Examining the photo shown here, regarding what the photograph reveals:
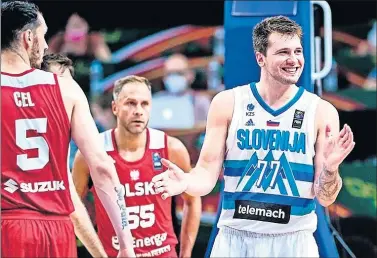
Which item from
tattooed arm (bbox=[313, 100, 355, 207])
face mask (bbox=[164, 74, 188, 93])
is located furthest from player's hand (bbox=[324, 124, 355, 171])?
face mask (bbox=[164, 74, 188, 93])

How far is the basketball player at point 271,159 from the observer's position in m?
3.66

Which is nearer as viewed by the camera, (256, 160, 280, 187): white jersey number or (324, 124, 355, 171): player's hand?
(324, 124, 355, 171): player's hand

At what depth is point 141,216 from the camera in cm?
465

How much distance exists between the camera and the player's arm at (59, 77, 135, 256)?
361 centimetres

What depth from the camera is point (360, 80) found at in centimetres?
655

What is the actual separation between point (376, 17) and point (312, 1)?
200 cm

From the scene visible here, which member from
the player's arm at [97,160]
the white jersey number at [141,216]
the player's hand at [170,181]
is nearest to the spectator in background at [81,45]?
the white jersey number at [141,216]

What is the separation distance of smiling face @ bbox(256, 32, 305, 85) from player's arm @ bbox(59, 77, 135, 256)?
897 mm

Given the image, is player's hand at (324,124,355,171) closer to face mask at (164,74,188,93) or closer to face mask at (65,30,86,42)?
face mask at (164,74,188,93)

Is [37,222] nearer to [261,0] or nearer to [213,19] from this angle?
[261,0]

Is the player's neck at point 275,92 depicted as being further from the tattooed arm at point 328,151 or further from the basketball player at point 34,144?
the basketball player at point 34,144

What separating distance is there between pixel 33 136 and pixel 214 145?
0.86 metres

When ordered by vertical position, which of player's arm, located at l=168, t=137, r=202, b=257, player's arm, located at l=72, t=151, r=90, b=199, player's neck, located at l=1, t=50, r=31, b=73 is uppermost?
player's neck, located at l=1, t=50, r=31, b=73

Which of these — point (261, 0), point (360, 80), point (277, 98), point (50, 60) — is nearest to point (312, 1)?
point (261, 0)
